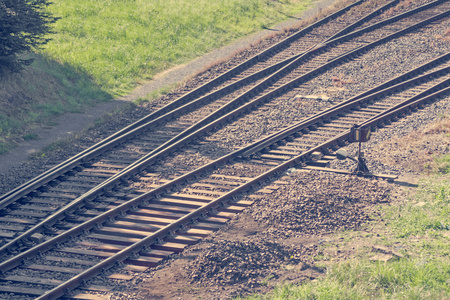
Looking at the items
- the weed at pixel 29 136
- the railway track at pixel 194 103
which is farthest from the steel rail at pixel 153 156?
the weed at pixel 29 136

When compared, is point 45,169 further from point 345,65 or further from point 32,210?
point 345,65

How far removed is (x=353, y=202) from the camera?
11727 mm

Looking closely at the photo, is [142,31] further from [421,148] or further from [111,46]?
[421,148]

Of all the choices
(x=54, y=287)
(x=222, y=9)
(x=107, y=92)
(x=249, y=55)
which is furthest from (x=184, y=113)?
(x=222, y=9)

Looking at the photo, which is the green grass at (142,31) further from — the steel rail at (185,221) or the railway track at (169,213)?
the steel rail at (185,221)

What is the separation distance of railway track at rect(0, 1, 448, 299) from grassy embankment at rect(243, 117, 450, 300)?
255 cm

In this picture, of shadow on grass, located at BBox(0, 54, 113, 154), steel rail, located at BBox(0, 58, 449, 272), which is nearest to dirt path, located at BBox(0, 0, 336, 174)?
shadow on grass, located at BBox(0, 54, 113, 154)

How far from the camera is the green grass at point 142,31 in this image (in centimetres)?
2267

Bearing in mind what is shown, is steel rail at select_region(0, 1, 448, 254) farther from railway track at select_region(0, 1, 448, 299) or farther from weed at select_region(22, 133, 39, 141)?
weed at select_region(22, 133, 39, 141)

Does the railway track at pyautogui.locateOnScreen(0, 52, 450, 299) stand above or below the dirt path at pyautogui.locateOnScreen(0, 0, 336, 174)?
below

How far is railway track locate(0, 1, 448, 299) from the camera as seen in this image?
33.0 ft

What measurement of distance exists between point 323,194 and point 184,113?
7.09 m

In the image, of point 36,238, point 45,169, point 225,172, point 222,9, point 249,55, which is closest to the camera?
point 36,238

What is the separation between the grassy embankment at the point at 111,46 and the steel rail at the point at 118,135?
277 centimetres
